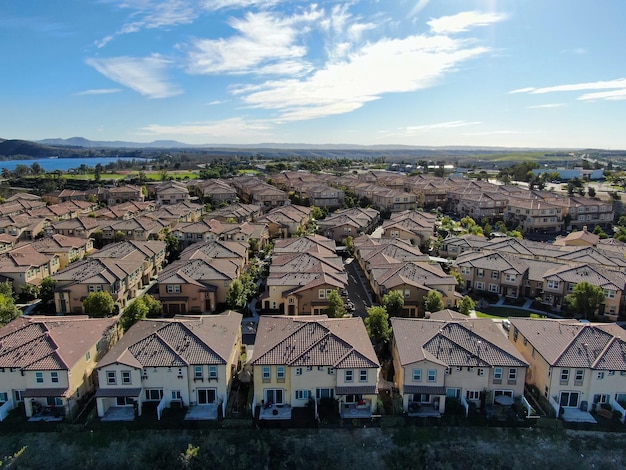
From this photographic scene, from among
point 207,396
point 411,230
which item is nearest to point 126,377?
point 207,396

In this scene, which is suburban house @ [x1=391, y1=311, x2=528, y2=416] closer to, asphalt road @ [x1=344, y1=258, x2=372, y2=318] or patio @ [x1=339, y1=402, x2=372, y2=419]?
patio @ [x1=339, y1=402, x2=372, y2=419]

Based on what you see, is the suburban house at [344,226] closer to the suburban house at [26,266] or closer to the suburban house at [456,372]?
the suburban house at [26,266]

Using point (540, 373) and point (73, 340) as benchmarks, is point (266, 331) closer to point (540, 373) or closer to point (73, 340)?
point (73, 340)

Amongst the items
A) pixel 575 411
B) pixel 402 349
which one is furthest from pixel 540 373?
pixel 402 349

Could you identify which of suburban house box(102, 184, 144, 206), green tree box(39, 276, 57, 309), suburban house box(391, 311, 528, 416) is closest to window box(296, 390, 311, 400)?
suburban house box(391, 311, 528, 416)

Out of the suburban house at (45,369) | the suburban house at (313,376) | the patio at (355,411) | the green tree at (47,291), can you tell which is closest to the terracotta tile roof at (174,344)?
the suburban house at (45,369)
